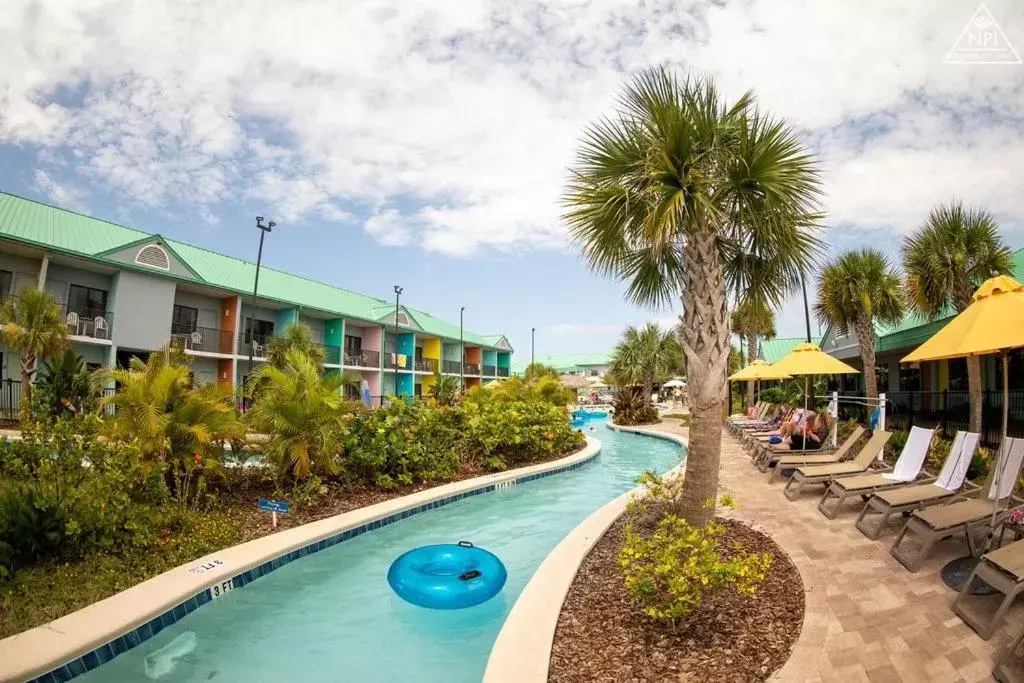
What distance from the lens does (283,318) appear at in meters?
27.9

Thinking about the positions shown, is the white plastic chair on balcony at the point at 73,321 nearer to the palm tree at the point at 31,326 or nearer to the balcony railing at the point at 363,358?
the palm tree at the point at 31,326

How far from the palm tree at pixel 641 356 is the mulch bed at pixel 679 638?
86.3 ft

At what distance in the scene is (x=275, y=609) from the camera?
5516 mm

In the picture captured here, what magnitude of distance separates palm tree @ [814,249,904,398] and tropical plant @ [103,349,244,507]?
53.0ft

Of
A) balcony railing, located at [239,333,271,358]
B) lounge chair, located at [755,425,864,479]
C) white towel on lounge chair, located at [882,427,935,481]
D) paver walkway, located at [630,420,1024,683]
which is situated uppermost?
balcony railing, located at [239,333,271,358]

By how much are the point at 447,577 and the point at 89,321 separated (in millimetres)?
20322

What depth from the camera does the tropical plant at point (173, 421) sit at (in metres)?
7.09

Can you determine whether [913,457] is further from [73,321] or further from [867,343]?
[73,321]

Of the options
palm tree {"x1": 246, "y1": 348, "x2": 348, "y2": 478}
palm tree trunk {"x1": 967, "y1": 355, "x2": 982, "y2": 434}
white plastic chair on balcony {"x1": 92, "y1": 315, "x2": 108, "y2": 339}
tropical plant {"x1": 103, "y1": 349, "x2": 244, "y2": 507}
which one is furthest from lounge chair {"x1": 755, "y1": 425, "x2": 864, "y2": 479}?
white plastic chair on balcony {"x1": 92, "y1": 315, "x2": 108, "y2": 339}

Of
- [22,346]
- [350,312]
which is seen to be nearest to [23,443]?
[22,346]

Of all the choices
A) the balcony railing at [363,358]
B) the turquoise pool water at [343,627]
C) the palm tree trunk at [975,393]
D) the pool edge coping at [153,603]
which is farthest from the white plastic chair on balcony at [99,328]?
the palm tree trunk at [975,393]

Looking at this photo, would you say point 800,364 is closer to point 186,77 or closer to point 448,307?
point 186,77

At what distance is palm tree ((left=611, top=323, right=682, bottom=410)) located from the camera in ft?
102

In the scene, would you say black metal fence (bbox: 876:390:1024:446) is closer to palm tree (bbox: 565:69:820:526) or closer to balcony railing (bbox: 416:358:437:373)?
palm tree (bbox: 565:69:820:526)
